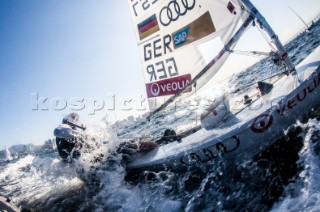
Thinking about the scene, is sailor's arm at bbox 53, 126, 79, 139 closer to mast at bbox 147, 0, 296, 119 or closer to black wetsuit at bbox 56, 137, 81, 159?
black wetsuit at bbox 56, 137, 81, 159

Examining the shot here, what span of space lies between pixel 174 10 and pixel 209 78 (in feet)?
6.68

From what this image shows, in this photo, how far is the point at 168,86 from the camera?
7051 mm

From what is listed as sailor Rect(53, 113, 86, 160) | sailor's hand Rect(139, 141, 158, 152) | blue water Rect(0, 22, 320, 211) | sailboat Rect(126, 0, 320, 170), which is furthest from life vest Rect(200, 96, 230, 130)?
sailor Rect(53, 113, 86, 160)

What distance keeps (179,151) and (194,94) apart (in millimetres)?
2255

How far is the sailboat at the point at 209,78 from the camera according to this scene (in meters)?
4.36

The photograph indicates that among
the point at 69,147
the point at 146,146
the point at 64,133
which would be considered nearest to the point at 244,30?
the point at 146,146

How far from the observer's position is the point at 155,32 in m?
7.10

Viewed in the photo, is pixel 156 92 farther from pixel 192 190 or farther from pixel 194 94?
pixel 192 190

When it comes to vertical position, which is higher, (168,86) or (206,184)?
(168,86)

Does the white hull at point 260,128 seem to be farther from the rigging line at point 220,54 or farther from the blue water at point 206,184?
the rigging line at point 220,54

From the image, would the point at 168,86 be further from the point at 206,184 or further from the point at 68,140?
the point at 206,184

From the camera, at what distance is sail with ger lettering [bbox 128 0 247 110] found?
570cm

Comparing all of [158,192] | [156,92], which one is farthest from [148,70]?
[158,192]

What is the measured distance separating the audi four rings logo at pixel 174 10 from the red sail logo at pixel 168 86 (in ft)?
5.17
